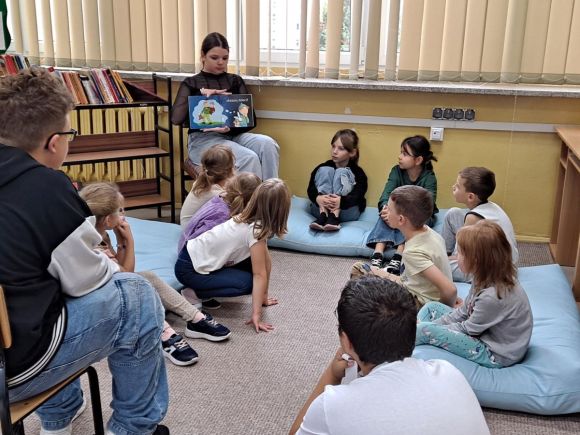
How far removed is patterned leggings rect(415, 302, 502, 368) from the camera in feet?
6.97

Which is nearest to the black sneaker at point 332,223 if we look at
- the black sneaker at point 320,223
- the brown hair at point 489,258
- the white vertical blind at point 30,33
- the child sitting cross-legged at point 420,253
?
the black sneaker at point 320,223

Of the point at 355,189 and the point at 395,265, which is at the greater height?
the point at 355,189

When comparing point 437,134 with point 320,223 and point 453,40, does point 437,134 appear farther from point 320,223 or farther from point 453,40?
point 320,223

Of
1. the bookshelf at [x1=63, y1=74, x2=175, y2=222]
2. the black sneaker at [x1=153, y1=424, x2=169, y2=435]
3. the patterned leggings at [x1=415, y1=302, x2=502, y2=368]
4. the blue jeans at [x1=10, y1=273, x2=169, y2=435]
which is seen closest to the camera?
the blue jeans at [x1=10, y1=273, x2=169, y2=435]

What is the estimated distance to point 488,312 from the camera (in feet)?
6.68

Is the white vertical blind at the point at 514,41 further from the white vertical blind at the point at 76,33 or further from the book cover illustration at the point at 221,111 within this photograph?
the white vertical blind at the point at 76,33

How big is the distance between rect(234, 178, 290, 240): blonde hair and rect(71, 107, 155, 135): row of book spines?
186cm

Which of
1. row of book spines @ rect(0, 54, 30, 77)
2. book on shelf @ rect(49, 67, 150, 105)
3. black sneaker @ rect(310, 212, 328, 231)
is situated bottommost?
A: black sneaker @ rect(310, 212, 328, 231)

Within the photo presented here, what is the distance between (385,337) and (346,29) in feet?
10.3

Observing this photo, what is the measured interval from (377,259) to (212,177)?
3.24 ft

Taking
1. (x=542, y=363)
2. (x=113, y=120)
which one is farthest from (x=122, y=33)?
(x=542, y=363)

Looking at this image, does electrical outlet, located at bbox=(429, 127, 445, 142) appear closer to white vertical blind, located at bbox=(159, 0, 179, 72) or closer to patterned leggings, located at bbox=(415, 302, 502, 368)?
white vertical blind, located at bbox=(159, 0, 179, 72)

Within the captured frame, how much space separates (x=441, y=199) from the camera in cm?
404

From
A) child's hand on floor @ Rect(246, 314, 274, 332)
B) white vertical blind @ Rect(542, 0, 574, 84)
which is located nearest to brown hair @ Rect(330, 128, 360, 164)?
white vertical blind @ Rect(542, 0, 574, 84)
